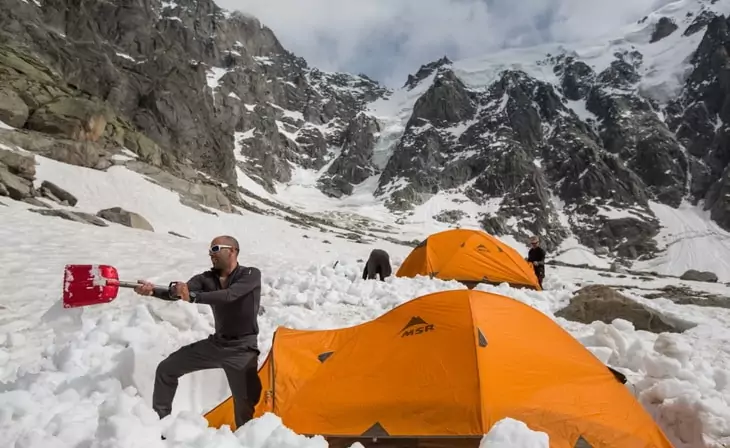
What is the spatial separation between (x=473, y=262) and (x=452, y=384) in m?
9.93

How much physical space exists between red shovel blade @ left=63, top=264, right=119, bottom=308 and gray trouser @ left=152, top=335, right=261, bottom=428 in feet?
2.85

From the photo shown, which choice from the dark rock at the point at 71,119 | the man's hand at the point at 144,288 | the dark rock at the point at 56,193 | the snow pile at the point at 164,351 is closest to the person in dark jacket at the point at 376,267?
the snow pile at the point at 164,351

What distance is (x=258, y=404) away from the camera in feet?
16.8

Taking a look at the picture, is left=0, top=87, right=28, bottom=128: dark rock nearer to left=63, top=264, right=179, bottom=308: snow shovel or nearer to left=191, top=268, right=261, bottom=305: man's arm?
left=63, top=264, right=179, bottom=308: snow shovel

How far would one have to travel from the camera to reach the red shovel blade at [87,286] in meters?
4.77

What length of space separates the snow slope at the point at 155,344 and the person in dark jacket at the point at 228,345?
0.27 m

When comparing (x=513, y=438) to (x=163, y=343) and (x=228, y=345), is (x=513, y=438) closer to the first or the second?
(x=228, y=345)

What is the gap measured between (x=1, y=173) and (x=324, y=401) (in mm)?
21255

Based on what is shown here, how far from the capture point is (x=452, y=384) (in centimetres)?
465

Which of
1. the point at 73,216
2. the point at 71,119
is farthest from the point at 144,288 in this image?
the point at 71,119

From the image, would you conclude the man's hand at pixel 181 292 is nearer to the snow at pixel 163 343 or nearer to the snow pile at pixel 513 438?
the snow at pixel 163 343

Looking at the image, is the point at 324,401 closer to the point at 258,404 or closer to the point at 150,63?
the point at 258,404

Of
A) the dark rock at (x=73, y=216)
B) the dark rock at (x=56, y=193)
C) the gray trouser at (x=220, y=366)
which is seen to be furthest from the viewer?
the dark rock at (x=56, y=193)

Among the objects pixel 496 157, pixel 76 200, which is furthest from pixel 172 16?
pixel 76 200
